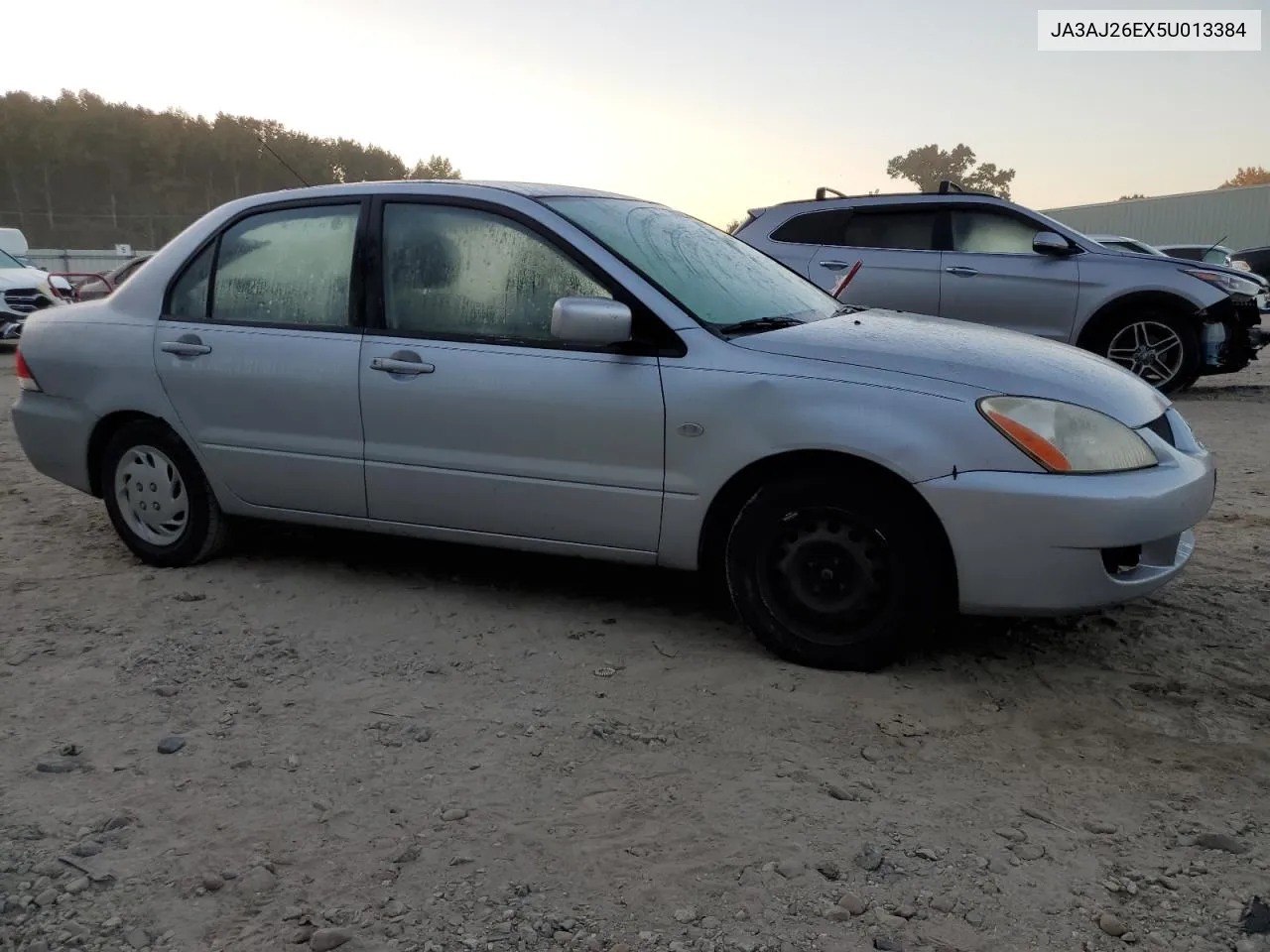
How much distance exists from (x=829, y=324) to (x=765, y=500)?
84 centimetres

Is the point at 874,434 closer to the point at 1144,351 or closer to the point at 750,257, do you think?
the point at 750,257

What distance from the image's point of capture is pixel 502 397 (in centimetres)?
384

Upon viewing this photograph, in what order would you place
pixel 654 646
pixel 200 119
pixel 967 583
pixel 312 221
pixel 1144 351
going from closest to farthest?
pixel 967 583
pixel 654 646
pixel 312 221
pixel 1144 351
pixel 200 119

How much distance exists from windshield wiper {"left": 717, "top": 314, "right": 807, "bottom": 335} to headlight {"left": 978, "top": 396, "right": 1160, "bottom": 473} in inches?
33.9

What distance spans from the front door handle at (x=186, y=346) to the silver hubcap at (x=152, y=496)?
0.46 m

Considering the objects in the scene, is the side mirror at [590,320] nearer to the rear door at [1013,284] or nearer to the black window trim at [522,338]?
the black window trim at [522,338]

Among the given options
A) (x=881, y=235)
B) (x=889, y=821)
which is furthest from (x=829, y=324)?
(x=881, y=235)

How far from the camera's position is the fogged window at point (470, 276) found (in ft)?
12.7

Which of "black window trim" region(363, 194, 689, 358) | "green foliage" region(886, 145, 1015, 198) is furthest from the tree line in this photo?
"black window trim" region(363, 194, 689, 358)

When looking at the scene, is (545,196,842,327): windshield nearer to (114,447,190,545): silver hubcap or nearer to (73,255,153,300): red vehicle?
(114,447,190,545): silver hubcap

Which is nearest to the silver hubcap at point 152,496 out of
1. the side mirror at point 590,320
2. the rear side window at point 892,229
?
the side mirror at point 590,320

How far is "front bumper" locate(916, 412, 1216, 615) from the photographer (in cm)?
317

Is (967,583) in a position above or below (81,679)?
above

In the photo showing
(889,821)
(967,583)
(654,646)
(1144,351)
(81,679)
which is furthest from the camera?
(1144,351)
